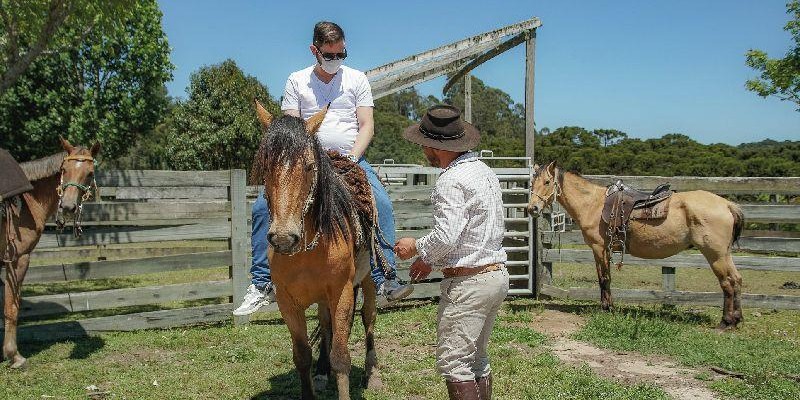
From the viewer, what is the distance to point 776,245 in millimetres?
8977

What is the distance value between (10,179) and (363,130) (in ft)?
12.3

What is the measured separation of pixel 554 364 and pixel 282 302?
3.03 meters

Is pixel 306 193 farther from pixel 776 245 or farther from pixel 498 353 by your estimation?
pixel 776 245

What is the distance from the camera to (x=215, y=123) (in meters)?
26.3

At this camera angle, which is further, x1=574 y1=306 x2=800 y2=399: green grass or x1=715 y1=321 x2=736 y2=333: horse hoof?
x1=715 y1=321 x2=736 y2=333: horse hoof

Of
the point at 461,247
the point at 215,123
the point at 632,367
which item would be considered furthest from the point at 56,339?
the point at 215,123

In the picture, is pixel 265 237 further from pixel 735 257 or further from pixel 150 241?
pixel 735 257

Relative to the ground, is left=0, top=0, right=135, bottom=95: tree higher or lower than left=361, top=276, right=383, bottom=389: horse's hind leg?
higher

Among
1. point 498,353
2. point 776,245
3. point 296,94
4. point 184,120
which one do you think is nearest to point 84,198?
point 296,94

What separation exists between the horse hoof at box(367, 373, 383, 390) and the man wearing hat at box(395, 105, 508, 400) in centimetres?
199

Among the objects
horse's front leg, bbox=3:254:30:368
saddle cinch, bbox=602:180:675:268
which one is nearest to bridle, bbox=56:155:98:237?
horse's front leg, bbox=3:254:30:368

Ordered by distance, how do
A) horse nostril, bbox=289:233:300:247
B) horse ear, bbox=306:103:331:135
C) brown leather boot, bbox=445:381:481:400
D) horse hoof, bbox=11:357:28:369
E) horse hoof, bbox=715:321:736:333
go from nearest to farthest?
1. horse nostril, bbox=289:233:300:247
2. brown leather boot, bbox=445:381:481:400
3. horse ear, bbox=306:103:331:135
4. horse hoof, bbox=11:357:28:369
5. horse hoof, bbox=715:321:736:333

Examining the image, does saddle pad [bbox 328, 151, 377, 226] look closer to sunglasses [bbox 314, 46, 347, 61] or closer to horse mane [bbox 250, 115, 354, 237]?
horse mane [bbox 250, 115, 354, 237]

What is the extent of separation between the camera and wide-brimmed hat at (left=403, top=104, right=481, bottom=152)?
3.68m
